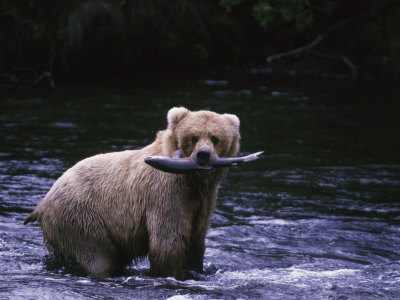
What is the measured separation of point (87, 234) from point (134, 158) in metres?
0.83

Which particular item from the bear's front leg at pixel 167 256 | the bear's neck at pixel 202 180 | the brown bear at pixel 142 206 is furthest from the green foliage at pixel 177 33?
the bear's front leg at pixel 167 256

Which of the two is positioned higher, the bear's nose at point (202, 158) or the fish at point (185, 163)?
the bear's nose at point (202, 158)

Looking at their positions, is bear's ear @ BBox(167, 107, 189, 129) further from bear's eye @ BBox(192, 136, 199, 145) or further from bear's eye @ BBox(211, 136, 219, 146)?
bear's eye @ BBox(211, 136, 219, 146)

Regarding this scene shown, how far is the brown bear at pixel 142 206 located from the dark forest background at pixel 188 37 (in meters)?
11.7

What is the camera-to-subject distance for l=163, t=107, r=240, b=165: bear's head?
5.67 m

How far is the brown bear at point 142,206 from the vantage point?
19.2 ft

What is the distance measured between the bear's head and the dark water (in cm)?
119

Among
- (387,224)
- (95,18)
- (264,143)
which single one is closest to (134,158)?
(387,224)

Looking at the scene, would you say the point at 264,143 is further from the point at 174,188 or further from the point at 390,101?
the point at 174,188

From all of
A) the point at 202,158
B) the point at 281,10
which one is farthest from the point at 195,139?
the point at 281,10

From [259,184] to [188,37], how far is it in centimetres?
1204

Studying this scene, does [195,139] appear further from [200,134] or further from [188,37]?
[188,37]

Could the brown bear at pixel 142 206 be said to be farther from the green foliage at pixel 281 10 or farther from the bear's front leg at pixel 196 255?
the green foliage at pixel 281 10

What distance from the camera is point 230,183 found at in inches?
410
